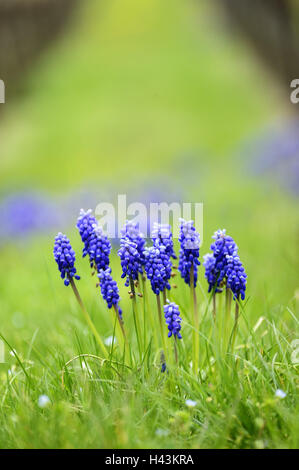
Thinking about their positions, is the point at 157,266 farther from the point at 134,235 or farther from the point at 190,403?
the point at 190,403

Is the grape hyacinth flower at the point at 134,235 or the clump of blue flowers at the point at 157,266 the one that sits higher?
the grape hyacinth flower at the point at 134,235

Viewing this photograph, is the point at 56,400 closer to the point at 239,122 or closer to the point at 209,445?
the point at 209,445

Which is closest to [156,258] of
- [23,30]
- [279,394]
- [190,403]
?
[190,403]

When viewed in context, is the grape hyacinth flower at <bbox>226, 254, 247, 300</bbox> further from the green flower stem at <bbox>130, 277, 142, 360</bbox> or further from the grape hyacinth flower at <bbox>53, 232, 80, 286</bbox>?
the grape hyacinth flower at <bbox>53, 232, 80, 286</bbox>

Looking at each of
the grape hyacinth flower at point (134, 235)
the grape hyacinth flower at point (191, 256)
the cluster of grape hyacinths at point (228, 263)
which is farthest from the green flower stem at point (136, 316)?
the cluster of grape hyacinths at point (228, 263)

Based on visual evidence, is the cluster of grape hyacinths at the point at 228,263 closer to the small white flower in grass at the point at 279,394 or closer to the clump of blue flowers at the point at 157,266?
the clump of blue flowers at the point at 157,266

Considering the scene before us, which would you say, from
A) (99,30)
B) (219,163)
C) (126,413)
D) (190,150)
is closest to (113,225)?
(126,413)
